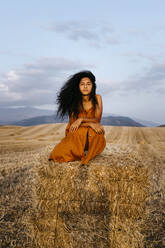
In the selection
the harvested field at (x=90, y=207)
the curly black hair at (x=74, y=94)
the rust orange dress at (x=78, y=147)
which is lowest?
the harvested field at (x=90, y=207)

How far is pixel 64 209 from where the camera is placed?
314 centimetres

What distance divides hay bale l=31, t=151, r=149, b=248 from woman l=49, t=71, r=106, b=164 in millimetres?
224

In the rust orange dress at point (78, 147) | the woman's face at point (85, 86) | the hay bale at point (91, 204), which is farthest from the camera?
the woman's face at point (85, 86)

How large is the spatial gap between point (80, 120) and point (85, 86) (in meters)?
0.70

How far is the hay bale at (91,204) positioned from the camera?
3.01 meters

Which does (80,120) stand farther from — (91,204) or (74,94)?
(91,204)

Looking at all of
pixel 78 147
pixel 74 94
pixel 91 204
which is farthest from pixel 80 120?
pixel 91 204

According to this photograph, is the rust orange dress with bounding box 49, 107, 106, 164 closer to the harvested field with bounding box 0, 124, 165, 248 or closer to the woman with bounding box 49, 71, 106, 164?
the woman with bounding box 49, 71, 106, 164

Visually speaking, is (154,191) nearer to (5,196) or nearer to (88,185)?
(88,185)

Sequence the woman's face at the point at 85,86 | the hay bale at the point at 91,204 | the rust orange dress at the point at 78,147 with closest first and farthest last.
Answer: the hay bale at the point at 91,204 < the rust orange dress at the point at 78,147 < the woman's face at the point at 85,86

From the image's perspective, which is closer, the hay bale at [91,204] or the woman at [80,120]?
the hay bale at [91,204]

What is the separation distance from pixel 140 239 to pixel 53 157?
1.85 metres

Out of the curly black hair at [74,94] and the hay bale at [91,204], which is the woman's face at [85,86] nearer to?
the curly black hair at [74,94]

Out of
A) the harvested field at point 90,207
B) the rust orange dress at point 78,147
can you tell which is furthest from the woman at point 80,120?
the harvested field at point 90,207
